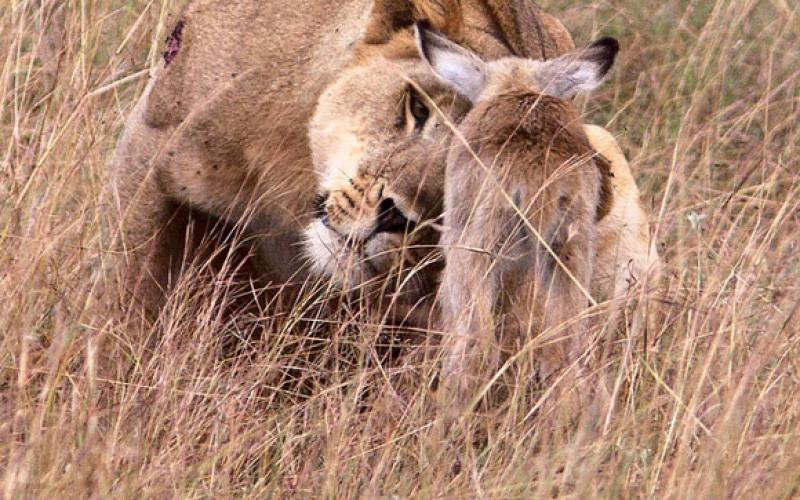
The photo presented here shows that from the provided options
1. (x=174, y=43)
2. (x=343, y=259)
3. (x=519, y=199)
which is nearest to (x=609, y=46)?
(x=519, y=199)

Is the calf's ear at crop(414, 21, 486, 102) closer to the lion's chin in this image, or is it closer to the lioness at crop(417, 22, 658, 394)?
the lioness at crop(417, 22, 658, 394)

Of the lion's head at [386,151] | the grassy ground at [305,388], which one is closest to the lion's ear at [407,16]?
the lion's head at [386,151]

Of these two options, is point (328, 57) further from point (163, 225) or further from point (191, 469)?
point (191, 469)

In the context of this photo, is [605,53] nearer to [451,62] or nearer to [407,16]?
[451,62]

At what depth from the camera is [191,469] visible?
3754mm

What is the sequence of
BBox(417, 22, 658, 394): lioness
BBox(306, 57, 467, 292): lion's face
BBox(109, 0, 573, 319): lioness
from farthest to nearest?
BBox(109, 0, 573, 319): lioness, BBox(306, 57, 467, 292): lion's face, BBox(417, 22, 658, 394): lioness

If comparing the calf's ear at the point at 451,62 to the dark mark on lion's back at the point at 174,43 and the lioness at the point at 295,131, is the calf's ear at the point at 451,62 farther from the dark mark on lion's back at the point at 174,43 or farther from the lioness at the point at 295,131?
the dark mark on lion's back at the point at 174,43

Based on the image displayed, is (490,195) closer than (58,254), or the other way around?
(490,195)

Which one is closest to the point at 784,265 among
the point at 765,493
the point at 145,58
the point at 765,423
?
the point at 765,423

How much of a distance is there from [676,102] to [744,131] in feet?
0.97

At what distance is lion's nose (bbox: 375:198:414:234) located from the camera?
14.5 ft

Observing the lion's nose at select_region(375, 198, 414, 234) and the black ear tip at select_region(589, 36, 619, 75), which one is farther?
the black ear tip at select_region(589, 36, 619, 75)

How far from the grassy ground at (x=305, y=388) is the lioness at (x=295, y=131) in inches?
8.2

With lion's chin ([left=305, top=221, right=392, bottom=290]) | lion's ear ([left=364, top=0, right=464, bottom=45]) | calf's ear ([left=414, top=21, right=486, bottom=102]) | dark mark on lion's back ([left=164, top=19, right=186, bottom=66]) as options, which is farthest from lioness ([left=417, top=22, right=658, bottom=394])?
dark mark on lion's back ([left=164, top=19, right=186, bottom=66])
